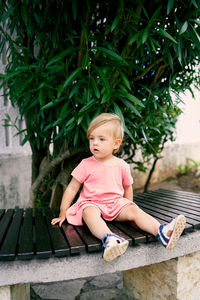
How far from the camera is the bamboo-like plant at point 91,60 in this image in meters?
1.89

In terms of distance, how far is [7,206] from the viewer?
3225 millimetres

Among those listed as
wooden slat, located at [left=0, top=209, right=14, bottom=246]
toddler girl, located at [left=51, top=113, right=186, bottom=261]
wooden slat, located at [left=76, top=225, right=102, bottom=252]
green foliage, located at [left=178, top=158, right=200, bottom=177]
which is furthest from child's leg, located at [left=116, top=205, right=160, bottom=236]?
green foliage, located at [left=178, top=158, right=200, bottom=177]

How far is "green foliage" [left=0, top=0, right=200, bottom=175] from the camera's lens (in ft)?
6.16

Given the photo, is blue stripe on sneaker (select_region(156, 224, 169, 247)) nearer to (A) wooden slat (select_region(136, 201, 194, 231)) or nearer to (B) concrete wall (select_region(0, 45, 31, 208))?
(A) wooden slat (select_region(136, 201, 194, 231))

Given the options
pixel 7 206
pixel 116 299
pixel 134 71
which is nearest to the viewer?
pixel 116 299

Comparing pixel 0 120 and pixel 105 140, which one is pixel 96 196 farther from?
pixel 0 120

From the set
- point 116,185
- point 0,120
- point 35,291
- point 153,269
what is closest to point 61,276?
point 116,185

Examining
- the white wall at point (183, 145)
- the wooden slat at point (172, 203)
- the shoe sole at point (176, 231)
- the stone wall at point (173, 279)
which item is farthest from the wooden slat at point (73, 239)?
the white wall at point (183, 145)

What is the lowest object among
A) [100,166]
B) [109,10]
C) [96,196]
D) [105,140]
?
[96,196]

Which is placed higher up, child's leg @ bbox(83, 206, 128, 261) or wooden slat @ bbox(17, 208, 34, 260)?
child's leg @ bbox(83, 206, 128, 261)

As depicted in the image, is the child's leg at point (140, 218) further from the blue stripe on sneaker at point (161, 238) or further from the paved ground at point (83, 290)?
the paved ground at point (83, 290)

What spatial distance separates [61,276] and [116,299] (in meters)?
0.93

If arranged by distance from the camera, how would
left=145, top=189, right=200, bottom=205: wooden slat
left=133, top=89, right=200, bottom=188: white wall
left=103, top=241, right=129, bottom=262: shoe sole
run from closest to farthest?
left=103, top=241, right=129, bottom=262: shoe sole < left=145, top=189, right=200, bottom=205: wooden slat < left=133, top=89, right=200, bottom=188: white wall

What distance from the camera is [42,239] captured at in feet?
4.98
